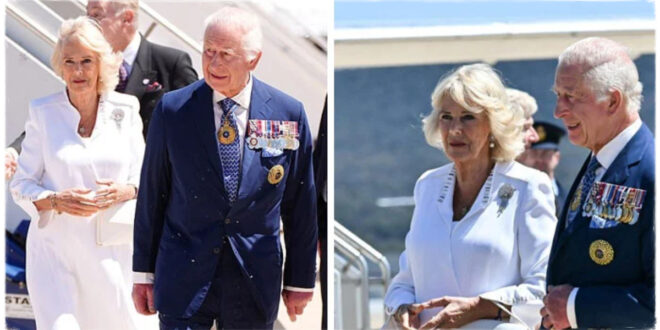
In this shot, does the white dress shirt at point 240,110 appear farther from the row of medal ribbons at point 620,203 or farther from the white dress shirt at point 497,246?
the row of medal ribbons at point 620,203

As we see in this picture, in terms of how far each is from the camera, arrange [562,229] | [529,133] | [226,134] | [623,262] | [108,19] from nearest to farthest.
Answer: [623,262]
[562,229]
[226,134]
[108,19]
[529,133]

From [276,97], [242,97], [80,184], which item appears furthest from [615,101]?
[80,184]

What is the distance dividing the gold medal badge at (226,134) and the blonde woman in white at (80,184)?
409 mm

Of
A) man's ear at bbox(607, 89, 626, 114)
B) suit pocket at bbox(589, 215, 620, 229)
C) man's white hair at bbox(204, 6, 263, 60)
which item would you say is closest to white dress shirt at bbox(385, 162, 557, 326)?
suit pocket at bbox(589, 215, 620, 229)

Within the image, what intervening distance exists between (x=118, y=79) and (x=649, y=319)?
6.66ft

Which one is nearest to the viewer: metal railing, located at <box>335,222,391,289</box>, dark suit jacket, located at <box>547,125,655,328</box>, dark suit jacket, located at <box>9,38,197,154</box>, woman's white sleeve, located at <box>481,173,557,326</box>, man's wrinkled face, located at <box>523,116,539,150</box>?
dark suit jacket, located at <box>547,125,655,328</box>

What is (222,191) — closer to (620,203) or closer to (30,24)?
(30,24)

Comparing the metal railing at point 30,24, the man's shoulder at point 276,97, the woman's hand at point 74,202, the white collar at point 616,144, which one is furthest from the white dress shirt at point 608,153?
the metal railing at point 30,24

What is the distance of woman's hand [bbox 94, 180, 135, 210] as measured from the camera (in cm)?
477

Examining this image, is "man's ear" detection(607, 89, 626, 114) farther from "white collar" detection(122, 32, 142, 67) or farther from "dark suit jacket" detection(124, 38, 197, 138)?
"white collar" detection(122, 32, 142, 67)

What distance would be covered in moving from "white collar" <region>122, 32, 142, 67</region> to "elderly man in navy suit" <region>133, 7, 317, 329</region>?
1.16 feet

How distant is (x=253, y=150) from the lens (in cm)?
456

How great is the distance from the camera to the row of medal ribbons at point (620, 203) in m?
4.35

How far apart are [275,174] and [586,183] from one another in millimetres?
1034
